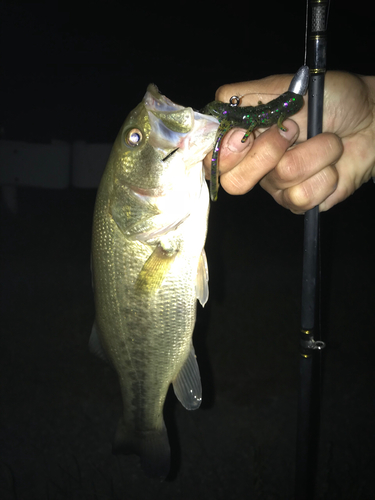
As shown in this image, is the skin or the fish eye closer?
the fish eye

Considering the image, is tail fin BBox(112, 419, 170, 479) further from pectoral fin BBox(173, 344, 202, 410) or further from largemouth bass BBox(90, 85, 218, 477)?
pectoral fin BBox(173, 344, 202, 410)

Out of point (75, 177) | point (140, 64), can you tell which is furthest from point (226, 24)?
point (75, 177)

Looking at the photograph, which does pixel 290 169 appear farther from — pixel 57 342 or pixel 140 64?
pixel 140 64

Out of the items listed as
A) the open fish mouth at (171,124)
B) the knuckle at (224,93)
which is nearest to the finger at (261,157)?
the knuckle at (224,93)

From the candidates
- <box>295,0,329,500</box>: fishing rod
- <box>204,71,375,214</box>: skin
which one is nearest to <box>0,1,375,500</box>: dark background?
<box>295,0,329,500</box>: fishing rod

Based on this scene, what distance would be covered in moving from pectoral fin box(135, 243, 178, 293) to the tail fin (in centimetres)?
74

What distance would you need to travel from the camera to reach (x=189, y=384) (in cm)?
141

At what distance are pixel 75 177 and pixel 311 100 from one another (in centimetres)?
690

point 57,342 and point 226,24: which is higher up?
point 226,24

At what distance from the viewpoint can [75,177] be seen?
7.42 meters

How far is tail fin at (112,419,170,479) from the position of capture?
1488mm

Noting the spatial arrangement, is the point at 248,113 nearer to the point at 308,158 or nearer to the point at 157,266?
the point at 308,158

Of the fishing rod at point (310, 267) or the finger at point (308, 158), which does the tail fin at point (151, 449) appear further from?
the finger at point (308, 158)

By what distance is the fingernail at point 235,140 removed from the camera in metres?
1.42
